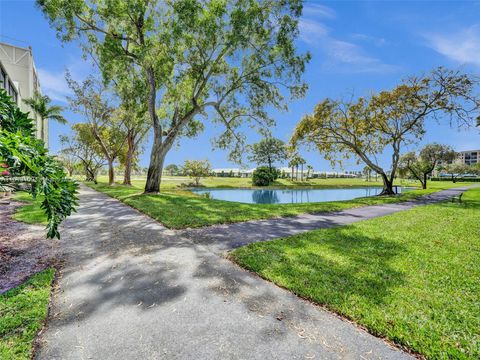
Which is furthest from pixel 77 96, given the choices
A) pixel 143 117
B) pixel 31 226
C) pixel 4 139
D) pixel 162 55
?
pixel 4 139

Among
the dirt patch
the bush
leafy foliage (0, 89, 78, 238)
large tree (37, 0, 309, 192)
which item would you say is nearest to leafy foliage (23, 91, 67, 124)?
large tree (37, 0, 309, 192)

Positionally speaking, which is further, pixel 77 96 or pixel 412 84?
pixel 77 96

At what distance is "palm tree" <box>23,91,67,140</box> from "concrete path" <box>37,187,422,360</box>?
26.6m

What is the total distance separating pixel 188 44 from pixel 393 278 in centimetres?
1409

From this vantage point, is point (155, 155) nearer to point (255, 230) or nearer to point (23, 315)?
point (255, 230)

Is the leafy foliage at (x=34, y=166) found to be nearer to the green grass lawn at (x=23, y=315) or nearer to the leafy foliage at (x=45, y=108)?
the green grass lawn at (x=23, y=315)

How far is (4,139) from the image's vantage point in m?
2.56

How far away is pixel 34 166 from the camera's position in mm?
2928

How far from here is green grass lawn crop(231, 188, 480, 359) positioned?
251cm

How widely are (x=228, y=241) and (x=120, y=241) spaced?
253 cm

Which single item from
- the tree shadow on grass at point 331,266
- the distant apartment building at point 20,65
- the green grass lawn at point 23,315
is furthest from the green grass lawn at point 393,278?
the distant apartment building at point 20,65

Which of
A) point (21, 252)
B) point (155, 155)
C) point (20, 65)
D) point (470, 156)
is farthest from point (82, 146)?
point (470, 156)

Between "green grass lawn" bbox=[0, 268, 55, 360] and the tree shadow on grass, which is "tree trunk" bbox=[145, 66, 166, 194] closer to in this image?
the tree shadow on grass

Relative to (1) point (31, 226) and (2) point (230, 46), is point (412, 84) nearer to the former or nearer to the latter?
(2) point (230, 46)
